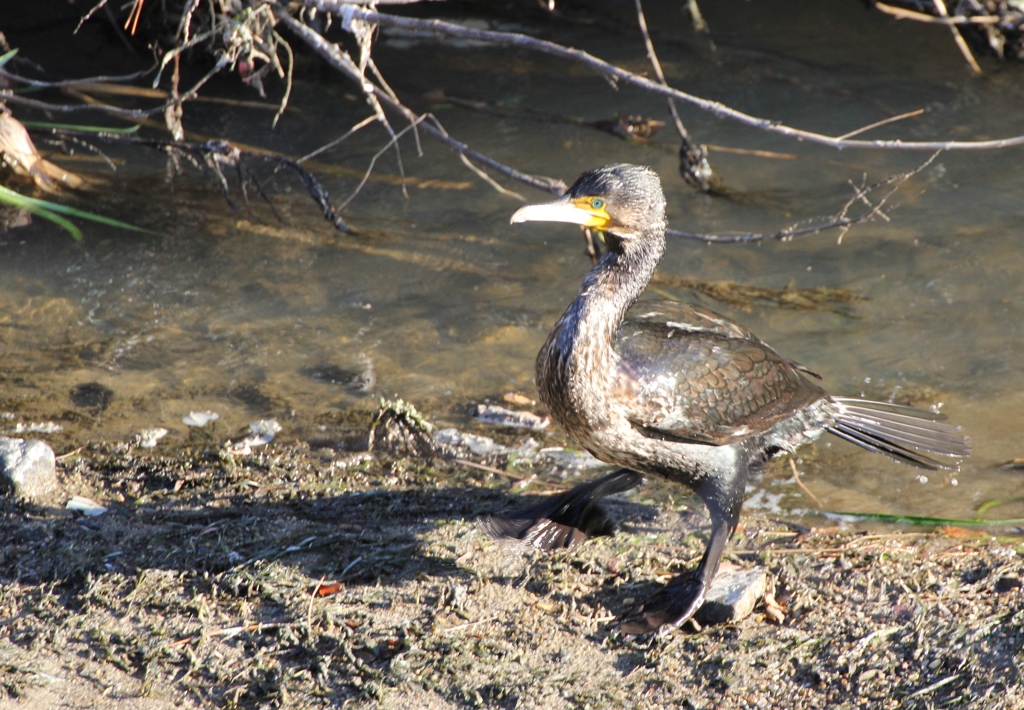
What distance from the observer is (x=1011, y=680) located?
2.81 meters

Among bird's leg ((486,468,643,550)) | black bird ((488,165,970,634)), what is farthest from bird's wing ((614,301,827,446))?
bird's leg ((486,468,643,550))

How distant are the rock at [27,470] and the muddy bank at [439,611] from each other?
0.25 feet

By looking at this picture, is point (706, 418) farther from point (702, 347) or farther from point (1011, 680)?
point (1011, 680)

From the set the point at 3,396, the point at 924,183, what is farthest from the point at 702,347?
the point at 924,183

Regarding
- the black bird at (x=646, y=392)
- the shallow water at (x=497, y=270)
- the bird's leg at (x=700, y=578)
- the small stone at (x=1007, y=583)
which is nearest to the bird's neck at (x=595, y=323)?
the black bird at (x=646, y=392)

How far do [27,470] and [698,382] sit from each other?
2572mm

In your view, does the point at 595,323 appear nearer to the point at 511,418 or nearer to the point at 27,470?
the point at 511,418

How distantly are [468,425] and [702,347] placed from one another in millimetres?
1497

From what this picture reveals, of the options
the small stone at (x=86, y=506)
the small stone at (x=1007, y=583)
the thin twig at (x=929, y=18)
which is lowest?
the small stone at (x=1007, y=583)

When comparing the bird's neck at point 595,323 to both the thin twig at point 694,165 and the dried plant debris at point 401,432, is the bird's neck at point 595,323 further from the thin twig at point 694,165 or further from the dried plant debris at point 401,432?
the thin twig at point 694,165

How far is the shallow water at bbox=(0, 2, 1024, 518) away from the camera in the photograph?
15.8 ft

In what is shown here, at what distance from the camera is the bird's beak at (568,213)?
3490 millimetres

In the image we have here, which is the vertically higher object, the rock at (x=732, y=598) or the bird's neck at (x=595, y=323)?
the bird's neck at (x=595, y=323)

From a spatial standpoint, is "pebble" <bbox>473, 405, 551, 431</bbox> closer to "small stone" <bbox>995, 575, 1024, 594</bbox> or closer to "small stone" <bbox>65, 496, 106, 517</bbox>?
"small stone" <bbox>65, 496, 106, 517</bbox>
